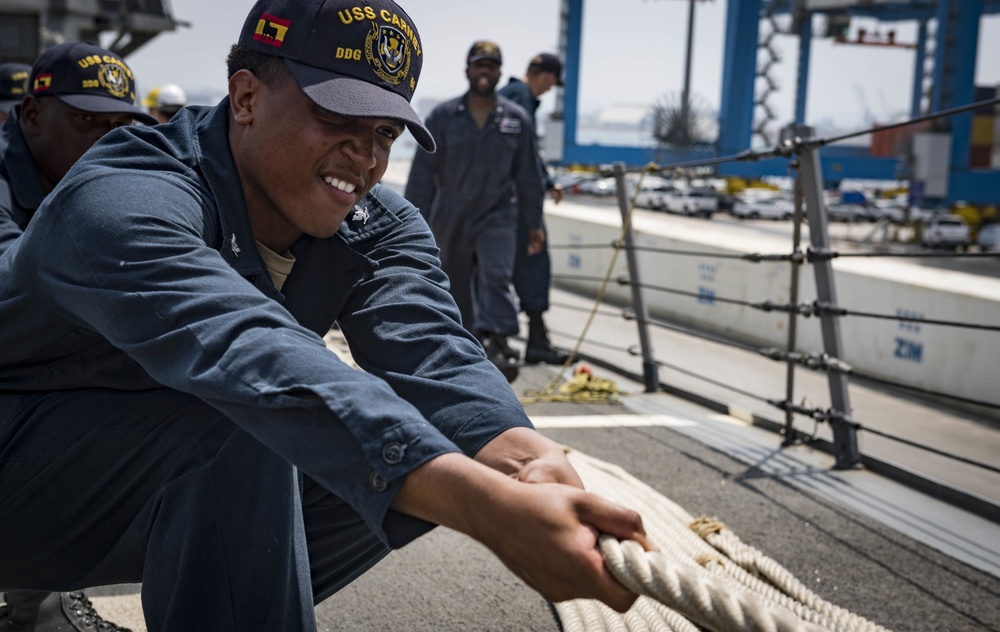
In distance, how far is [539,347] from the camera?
694 cm

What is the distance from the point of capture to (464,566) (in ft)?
9.73

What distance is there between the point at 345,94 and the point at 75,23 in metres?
18.9

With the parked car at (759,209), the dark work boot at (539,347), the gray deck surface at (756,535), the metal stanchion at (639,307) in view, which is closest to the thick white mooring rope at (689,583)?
the gray deck surface at (756,535)

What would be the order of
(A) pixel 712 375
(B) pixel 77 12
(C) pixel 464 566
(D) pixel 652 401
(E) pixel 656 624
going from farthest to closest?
(B) pixel 77 12 < (A) pixel 712 375 < (D) pixel 652 401 < (C) pixel 464 566 < (E) pixel 656 624

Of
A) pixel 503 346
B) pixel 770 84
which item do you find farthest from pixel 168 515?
pixel 770 84

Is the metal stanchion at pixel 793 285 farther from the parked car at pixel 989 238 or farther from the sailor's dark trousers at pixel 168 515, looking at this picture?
the parked car at pixel 989 238

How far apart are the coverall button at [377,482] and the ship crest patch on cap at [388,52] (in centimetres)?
72

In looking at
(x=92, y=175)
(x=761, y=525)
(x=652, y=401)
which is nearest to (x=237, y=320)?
(x=92, y=175)

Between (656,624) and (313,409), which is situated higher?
(313,409)

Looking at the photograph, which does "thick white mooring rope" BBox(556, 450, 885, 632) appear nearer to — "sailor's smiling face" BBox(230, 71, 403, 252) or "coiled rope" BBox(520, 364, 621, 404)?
"sailor's smiling face" BBox(230, 71, 403, 252)

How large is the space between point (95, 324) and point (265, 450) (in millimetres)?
295

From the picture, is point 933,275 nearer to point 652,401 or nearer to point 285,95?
point 652,401

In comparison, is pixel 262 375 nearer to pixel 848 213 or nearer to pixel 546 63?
pixel 546 63

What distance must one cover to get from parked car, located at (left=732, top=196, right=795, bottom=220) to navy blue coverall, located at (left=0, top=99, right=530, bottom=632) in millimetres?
44588
